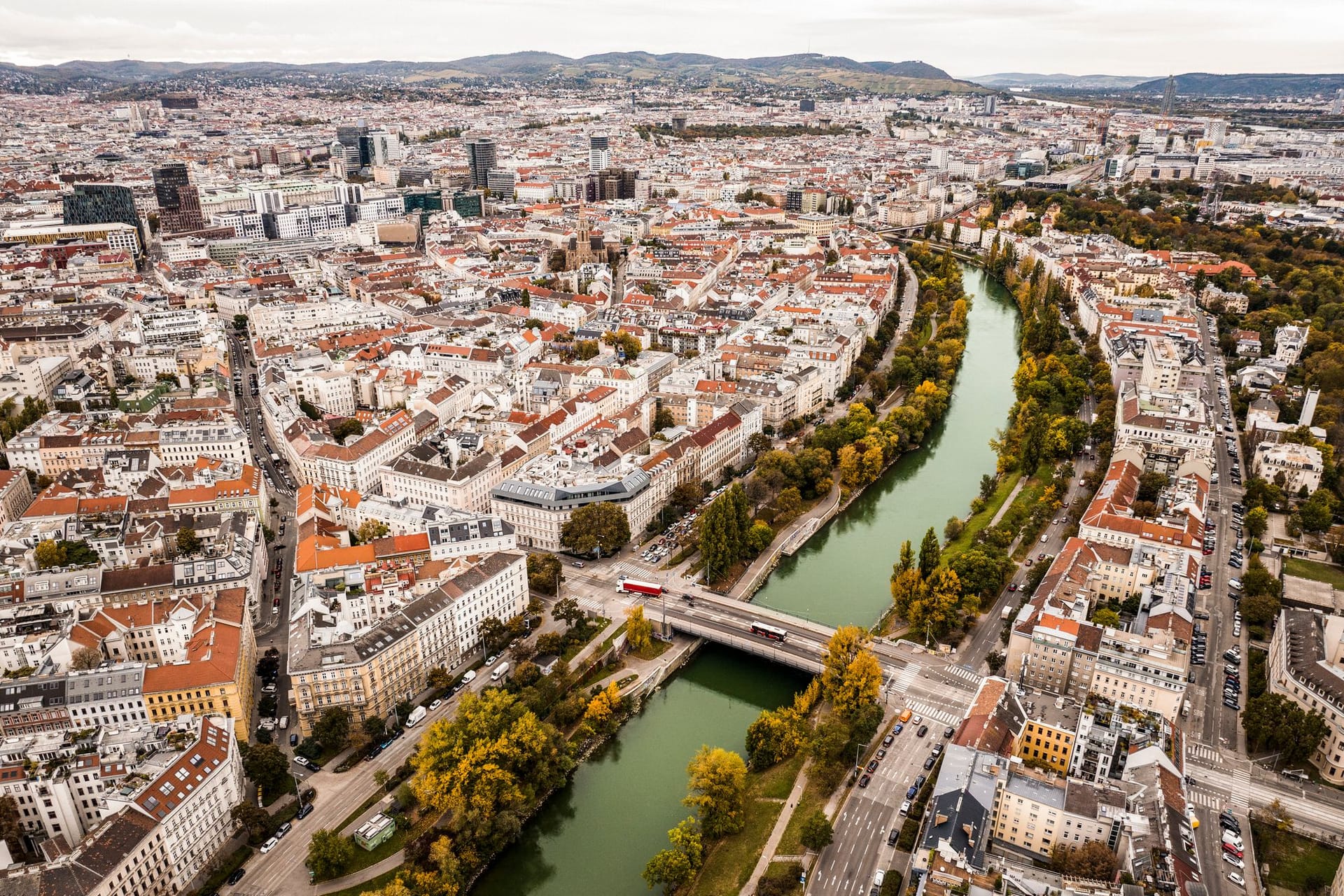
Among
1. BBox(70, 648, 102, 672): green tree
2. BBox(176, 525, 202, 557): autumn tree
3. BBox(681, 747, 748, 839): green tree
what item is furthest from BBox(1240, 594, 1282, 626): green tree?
BBox(176, 525, 202, 557): autumn tree

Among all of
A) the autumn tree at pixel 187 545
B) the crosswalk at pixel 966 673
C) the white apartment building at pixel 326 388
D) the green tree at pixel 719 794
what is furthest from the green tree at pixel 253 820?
the white apartment building at pixel 326 388

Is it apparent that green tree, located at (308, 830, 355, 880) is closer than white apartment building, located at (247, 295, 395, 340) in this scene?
Yes

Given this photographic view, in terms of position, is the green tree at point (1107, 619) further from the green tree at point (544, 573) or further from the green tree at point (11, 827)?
the green tree at point (11, 827)

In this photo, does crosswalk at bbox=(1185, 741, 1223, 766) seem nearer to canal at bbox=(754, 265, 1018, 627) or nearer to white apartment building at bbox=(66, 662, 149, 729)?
canal at bbox=(754, 265, 1018, 627)

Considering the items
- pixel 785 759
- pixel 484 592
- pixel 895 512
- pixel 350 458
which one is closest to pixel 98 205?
pixel 350 458

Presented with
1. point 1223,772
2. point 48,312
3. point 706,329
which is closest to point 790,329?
point 706,329

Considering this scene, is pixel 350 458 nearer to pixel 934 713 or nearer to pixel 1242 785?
pixel 934 713

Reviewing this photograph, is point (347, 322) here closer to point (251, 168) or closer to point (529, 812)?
point (529, 812)
